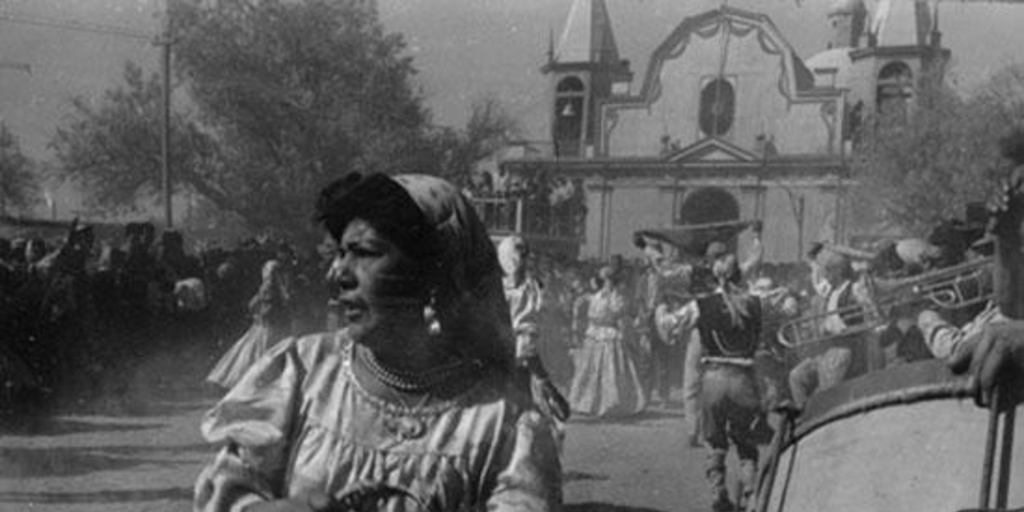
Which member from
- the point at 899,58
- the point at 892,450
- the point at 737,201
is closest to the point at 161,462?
the point at 892,450

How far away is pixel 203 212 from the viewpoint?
2812 centimetres

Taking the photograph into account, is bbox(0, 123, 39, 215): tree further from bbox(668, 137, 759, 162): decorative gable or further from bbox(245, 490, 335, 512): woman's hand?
bbox(245, 490, 335, 512): woman's hand

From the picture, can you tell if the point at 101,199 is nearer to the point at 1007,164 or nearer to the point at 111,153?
the point at 111,153

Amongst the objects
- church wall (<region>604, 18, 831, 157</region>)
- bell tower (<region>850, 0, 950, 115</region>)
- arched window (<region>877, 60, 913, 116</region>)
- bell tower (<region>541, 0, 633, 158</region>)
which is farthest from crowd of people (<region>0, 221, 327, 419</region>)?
church wall (<region>604, 18, 831, 157</region>)

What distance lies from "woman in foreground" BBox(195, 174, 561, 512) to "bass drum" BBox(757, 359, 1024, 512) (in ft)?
1.73

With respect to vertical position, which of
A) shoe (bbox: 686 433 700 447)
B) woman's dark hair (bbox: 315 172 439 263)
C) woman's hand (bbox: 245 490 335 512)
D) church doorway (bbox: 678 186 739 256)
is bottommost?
shoe (bbox: 686 433 700 447)

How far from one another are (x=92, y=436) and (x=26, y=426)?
2.14ft

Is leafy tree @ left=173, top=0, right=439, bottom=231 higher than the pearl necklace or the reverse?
higher

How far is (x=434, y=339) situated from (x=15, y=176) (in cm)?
3445

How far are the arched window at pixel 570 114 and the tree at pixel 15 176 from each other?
13919 millimetres

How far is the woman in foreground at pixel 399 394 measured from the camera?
2.05 meters

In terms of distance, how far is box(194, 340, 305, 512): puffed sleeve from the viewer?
204 cm

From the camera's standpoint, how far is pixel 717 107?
36688 millimetres

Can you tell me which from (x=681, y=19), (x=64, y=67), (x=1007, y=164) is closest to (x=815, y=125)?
(x=681, y=19)
